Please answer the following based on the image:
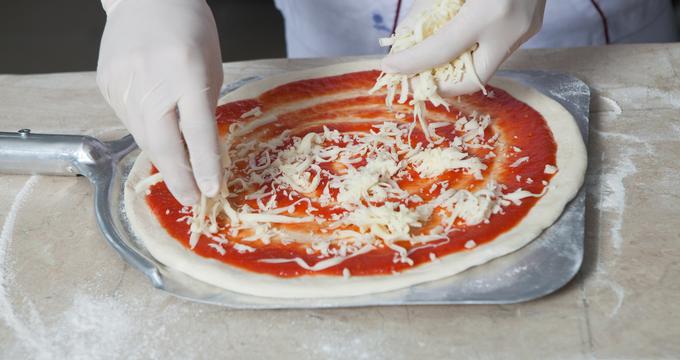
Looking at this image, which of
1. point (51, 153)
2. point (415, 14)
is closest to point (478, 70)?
point (415, 14)

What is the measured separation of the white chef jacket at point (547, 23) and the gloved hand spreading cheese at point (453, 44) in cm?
48

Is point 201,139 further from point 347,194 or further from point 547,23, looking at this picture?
point 547,23

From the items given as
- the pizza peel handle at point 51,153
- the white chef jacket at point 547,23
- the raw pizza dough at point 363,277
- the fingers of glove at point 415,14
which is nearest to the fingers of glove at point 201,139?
the raw pizza dough at point 363,277

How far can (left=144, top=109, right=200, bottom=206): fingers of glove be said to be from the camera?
1.54 metres

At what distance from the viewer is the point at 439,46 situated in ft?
5.42

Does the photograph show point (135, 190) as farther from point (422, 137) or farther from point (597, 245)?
point (597, 245)

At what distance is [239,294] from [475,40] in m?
0.77

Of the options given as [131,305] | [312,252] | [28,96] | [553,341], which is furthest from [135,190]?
[553,341]

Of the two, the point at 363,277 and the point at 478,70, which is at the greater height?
the point at 478,70

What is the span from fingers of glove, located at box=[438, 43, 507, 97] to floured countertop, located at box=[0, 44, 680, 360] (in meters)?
0.32

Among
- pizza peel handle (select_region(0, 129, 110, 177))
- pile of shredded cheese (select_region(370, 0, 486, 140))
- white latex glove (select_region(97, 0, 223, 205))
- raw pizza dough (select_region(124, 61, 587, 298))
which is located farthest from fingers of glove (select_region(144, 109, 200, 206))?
pile of shredded cheese (select_region(370, 0, 486, 140))

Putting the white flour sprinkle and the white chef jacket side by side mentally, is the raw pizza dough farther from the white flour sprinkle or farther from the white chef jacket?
the white chef jacket

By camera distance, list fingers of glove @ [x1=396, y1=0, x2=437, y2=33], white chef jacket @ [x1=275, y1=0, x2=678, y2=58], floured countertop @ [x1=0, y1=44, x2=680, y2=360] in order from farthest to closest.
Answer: white chef jacket @ [x1=275, y1=0, x2=678, y2=58] < fingers of glove @ [x1=396, y1=0, x2=437, y2=33] < floured countertop @ [x1=0, y1=44, x2=680, y2=360]

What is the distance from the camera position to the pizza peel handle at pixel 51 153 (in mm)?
1845
